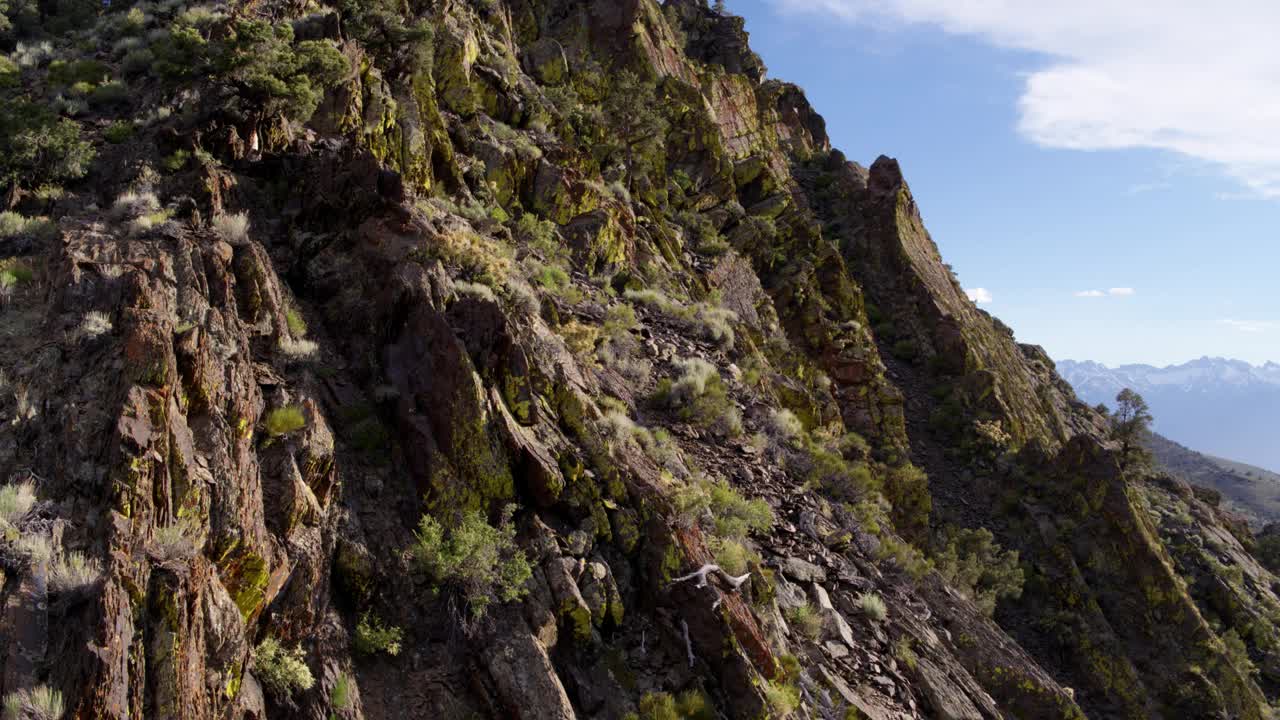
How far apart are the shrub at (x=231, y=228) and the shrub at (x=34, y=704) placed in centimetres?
704

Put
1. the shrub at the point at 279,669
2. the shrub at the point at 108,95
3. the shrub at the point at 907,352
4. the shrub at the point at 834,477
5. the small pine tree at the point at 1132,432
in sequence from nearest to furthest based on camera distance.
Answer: the shrub at the point at 279,669
the shrub at the point at 108,95
the shrub at the point at 834,477
the small pine tree at the point at 1132,432
the shrub at the point at 907,352

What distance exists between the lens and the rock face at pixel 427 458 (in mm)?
6000

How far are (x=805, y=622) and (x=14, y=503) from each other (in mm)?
10264

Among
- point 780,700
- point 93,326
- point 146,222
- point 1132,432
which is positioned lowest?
point 780,700

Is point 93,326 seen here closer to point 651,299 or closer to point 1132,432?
point 651,299

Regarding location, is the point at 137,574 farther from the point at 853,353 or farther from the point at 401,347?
the point at 853,353

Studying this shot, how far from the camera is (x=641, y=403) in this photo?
1441cm

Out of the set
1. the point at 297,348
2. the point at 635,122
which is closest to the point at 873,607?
the point at 297,348

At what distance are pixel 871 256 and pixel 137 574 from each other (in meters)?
37.8

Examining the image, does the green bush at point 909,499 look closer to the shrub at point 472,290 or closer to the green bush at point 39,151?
the shrub at point 472,290

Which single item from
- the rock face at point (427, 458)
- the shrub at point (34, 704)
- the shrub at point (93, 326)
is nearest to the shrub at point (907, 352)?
the rock face at point (427, 458)

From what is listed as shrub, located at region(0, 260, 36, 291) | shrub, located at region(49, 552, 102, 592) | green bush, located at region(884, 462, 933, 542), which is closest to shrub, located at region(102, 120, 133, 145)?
shrub, located at region(0, 260, 36, 291)

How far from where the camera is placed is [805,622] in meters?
10.5

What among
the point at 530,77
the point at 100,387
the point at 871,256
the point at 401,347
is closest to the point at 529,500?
the point at 401,347
